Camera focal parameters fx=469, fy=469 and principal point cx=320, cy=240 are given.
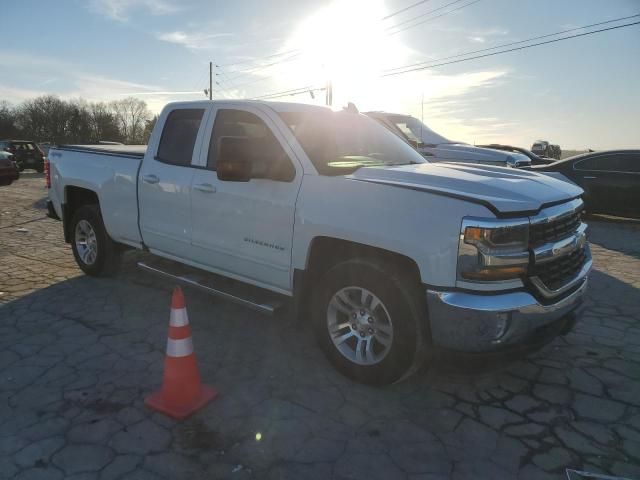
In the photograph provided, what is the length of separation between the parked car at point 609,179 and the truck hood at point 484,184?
23.0 feet

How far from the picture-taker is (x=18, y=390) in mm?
3160

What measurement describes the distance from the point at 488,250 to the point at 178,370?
2.01 m

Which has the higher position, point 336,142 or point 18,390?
point 336,142

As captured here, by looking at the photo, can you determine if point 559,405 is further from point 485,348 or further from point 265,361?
point 265,361

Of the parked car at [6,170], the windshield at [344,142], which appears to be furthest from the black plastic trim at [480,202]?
the parked car at [6,170]

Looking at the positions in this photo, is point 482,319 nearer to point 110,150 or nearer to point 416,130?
point 110,150

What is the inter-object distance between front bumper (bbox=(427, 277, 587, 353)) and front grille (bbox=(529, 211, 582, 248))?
13.9 inches

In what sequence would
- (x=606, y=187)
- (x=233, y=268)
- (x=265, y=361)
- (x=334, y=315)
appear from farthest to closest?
1. (x=606, y=187)
2. (x=233, y=268)
3. (x=265, y=361)
4. (x=334, y=315)

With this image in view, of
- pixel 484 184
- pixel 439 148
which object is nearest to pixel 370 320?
pixel 484 184

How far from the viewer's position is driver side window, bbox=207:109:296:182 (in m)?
3.51

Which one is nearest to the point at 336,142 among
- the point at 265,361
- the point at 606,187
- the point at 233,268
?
the point at 233,268

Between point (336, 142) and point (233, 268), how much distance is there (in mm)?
1353

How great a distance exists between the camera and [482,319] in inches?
105

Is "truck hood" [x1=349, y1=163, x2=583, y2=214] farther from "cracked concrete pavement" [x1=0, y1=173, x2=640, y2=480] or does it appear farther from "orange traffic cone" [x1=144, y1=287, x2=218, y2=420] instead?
"orange traffic cone" [x1=144, y1=287, x2=218, y2=420]
